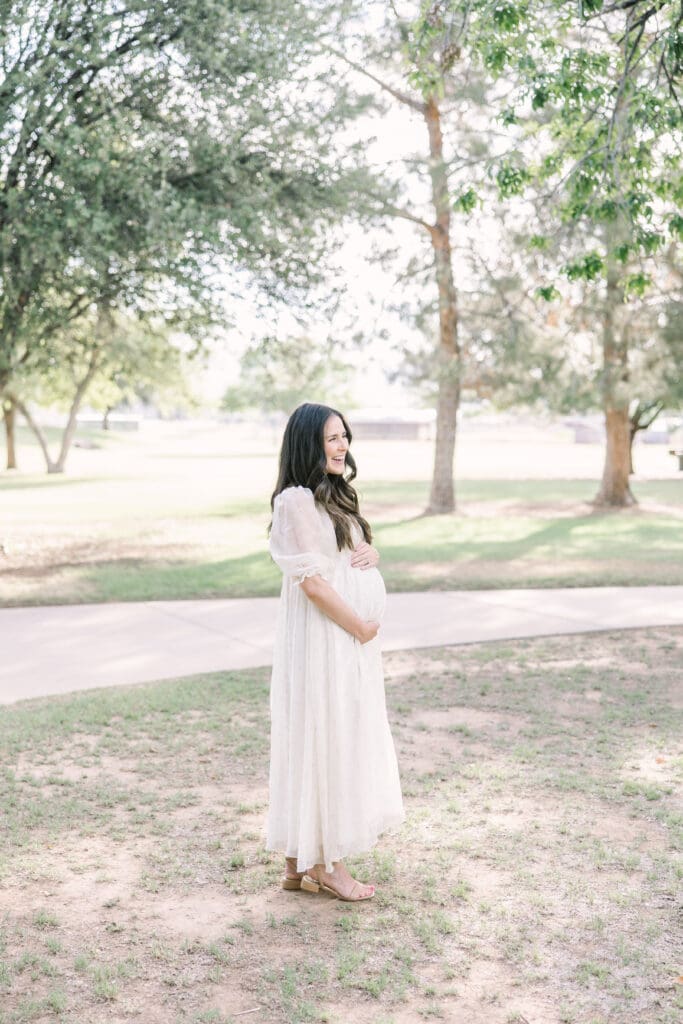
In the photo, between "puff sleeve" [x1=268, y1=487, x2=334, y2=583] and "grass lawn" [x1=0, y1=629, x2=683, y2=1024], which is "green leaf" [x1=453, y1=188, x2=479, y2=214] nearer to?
"grass lawn" [x1=0, y1=629, x2=683, y2=1024]

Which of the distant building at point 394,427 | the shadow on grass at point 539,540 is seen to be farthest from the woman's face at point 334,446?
the distant building at point 394,427

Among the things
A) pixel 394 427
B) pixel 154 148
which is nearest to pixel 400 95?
pixel 154 148

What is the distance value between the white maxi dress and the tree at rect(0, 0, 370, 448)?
25.1 ft

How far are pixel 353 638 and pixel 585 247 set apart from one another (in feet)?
51.7

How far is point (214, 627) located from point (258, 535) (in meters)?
8.73

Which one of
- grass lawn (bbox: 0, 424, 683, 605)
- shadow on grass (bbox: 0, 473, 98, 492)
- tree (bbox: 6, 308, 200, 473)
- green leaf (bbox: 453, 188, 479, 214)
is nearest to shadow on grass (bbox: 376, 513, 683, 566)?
grass lawn (bbox: 0, 424, 683, 605)

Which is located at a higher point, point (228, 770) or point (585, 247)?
point (585, 247)

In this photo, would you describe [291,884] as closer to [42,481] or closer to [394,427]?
[42,481]

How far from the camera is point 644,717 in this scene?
6926mm

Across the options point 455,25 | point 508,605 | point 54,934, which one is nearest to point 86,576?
point 508,605

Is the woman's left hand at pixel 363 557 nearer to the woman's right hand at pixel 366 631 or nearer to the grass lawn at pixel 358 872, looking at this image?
the woman's right hand at pixel 366 631

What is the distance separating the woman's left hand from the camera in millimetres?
4156

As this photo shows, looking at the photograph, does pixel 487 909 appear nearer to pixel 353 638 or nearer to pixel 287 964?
pixel 287 964

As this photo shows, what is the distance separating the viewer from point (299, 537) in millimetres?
4055
